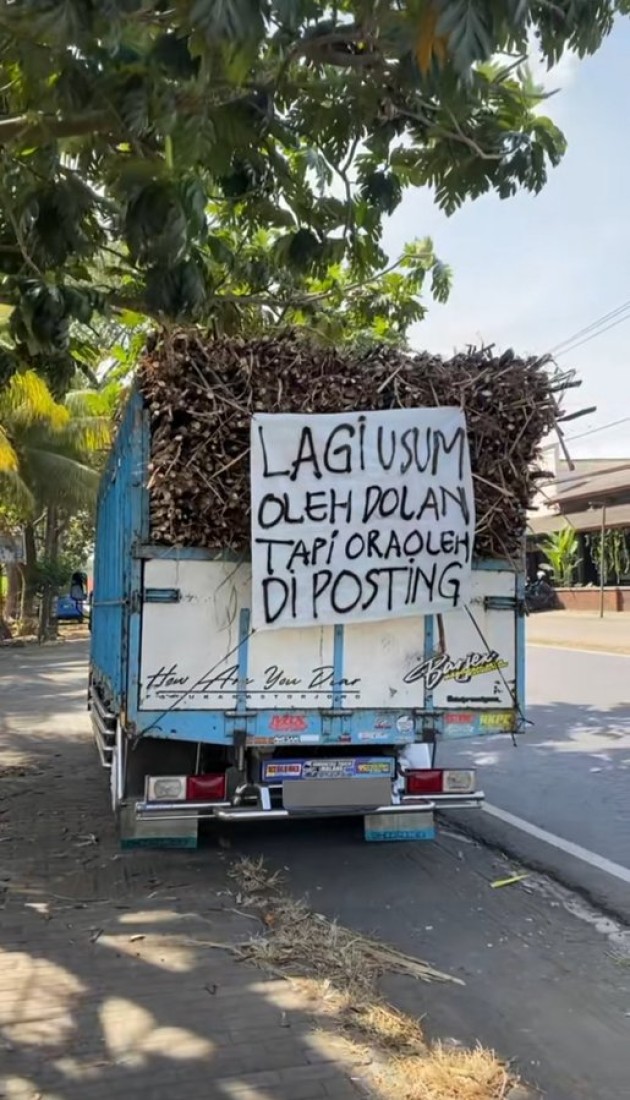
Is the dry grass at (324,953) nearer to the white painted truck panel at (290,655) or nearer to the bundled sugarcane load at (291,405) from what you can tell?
the white painted truck panel at (290,655)

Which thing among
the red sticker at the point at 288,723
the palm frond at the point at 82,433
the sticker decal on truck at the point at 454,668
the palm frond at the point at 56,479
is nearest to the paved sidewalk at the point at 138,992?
the red sticker at the point at 288,723

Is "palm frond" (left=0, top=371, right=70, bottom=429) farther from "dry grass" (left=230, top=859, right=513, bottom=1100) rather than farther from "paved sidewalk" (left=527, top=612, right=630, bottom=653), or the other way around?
"paved sidewalk" (left=527, top=612, right=630, bottom=653)

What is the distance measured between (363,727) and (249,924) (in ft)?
4.25

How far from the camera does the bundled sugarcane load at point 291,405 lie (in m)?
5.59

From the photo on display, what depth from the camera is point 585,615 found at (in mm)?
37062

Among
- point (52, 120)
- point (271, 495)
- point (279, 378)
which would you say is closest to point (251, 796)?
point (271, 495)

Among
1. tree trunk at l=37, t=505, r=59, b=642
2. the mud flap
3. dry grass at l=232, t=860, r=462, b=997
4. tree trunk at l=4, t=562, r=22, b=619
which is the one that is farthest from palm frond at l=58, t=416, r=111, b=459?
dry grass at l=232, t=860, r=462, b=997

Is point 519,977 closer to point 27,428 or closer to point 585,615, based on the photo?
point 27,428

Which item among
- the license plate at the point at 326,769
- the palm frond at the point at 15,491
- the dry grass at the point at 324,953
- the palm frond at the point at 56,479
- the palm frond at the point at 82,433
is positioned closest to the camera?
the dry grass at the point at 324,953

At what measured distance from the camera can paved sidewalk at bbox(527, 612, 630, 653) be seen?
950 inches

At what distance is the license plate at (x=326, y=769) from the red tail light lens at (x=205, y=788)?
0.89 ft

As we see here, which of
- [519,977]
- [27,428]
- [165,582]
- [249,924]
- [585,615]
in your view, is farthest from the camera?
[585,615]

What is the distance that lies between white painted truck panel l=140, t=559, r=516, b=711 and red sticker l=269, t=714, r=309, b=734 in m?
0.05

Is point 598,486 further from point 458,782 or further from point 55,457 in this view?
point 458,782
